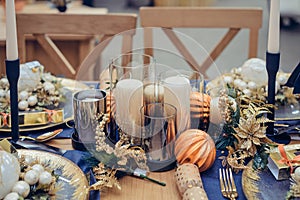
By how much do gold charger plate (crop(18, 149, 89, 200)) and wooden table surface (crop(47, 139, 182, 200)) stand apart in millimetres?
49

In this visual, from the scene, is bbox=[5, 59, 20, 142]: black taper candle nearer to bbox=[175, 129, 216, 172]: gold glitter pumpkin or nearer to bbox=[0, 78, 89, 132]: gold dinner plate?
bbox=[0, 78, 89, 132]: gold dinner plate

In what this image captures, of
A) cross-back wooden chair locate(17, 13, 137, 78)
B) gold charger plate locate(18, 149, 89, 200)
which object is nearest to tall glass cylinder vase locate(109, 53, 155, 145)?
gold charger plate locate(18, 149, 89, 200)

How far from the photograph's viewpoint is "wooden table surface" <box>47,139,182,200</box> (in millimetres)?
954

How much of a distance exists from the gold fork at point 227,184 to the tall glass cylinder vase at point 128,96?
190 millimetres

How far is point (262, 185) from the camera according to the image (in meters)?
0.95

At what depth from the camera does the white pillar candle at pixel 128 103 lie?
1065mm

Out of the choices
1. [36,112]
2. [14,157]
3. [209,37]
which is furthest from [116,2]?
[14,157]

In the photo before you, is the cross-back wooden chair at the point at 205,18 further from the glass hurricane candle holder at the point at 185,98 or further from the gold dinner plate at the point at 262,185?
the gold dinner plate at the point at 262,185

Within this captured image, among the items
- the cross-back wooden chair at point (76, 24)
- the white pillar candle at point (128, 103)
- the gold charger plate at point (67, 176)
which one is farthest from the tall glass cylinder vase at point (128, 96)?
the cross-back wooden chair at point (76, 24)

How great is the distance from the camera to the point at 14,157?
866 millimetres

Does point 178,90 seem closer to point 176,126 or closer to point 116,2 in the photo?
point 176,126

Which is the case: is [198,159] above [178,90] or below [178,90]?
below

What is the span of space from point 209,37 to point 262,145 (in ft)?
13.0

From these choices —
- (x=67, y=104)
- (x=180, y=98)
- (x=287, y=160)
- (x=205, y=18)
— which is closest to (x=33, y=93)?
(x=67, y=104)
